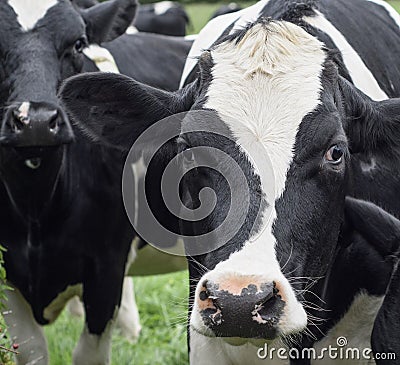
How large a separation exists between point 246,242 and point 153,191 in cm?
174

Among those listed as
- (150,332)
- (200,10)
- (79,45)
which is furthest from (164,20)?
(200,10)

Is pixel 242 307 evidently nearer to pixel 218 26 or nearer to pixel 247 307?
pixel 247 307

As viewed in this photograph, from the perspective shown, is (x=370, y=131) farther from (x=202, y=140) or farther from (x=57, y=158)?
(x=57, y=158)

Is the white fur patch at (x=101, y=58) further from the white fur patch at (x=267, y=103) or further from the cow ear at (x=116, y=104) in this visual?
the white fur patch at (x=267, y=103)

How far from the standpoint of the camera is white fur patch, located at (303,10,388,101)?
4.15 metres

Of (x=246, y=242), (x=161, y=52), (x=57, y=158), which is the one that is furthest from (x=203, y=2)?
(x=246, y=242)

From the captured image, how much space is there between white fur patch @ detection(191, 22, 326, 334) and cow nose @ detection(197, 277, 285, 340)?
0.10 ft

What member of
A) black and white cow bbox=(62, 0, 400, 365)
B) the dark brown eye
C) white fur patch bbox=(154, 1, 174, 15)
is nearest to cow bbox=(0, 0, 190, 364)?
black and white cow bbox=(62, 0, 400, 365)

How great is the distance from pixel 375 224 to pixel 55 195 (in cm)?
211

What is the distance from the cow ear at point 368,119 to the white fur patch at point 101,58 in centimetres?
252

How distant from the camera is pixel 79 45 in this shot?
17.6 feet

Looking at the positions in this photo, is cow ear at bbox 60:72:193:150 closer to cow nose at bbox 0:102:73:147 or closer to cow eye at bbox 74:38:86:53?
cow nose at bbox 0:102:73:147

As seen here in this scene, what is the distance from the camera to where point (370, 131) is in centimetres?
368

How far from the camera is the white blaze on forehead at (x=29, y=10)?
518 cm
